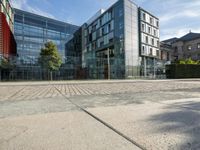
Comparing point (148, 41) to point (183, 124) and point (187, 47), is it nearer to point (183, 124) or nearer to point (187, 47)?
point (187, 47)

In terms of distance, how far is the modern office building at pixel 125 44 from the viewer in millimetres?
42719

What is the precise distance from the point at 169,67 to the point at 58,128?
38671 millimetres

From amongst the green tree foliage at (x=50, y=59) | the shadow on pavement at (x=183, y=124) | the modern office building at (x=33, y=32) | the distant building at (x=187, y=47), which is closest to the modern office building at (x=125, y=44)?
the green tree foliage at (x=50, y=59)

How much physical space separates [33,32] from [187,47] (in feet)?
175

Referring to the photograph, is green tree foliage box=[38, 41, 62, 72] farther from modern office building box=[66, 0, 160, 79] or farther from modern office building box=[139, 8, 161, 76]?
modern office building box=[139, 8, 161, 76]

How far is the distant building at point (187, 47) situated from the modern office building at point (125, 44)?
23932 millimetres

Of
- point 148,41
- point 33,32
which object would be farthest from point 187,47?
point 33,32

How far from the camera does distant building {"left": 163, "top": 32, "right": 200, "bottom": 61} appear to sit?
70375 millimetres

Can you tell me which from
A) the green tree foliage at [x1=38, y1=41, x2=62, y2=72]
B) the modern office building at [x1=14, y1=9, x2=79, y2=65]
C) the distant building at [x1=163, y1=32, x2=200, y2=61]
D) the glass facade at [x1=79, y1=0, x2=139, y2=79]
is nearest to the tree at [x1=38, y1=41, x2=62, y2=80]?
the green tree foliage at [x1=38, y1=41, x2=62, y2=72]

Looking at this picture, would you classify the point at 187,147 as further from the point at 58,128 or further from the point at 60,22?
the point at 60,22

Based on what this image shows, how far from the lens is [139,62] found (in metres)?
45.9

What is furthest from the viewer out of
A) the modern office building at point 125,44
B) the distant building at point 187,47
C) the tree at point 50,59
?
the distant building at point 187,47

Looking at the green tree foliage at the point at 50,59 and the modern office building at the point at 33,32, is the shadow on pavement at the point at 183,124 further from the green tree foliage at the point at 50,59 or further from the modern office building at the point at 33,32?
the modern office building at the point at 33,32

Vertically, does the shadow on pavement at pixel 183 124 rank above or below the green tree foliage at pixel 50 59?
below
